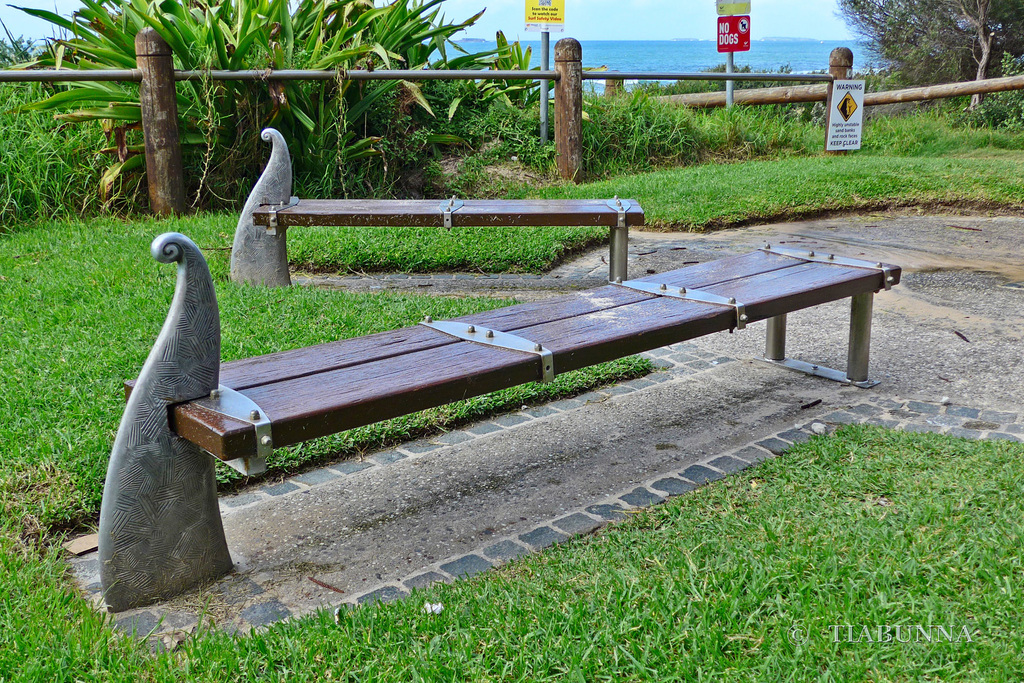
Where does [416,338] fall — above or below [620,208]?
below

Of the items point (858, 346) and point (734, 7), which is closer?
point (858, 346)

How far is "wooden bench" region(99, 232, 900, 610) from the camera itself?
239cm

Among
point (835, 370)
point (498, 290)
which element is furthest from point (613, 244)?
point (835, 370)

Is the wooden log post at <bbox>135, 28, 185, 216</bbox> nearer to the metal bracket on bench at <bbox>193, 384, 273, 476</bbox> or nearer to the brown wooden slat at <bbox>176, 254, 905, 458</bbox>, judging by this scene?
the brown wooden slat at <bbox>176, 254, 905, 458</bbox>

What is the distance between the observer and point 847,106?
10.9m

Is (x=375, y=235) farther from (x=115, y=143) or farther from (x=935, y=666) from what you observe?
(x=935, y=666)

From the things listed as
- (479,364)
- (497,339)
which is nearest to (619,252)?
(497,339)

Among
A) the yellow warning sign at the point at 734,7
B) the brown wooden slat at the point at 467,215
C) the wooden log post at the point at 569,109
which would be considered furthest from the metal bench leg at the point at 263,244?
the yellow warning sign at the point at 734,7

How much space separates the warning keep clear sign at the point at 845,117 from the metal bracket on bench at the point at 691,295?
8.12m

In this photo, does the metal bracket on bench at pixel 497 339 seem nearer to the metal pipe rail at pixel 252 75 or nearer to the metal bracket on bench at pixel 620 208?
the metal bracket on bench at pixel 620 208

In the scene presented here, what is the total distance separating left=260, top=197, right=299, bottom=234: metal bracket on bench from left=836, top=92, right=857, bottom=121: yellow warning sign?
24.6 feet

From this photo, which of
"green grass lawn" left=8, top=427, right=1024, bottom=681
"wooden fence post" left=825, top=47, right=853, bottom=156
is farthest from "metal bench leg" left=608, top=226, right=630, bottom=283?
"wooden fence post" left=825, top=47, right=853, bottom=156

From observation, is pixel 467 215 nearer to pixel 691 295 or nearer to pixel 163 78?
pixel 691 295

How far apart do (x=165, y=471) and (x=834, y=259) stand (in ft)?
10.2
